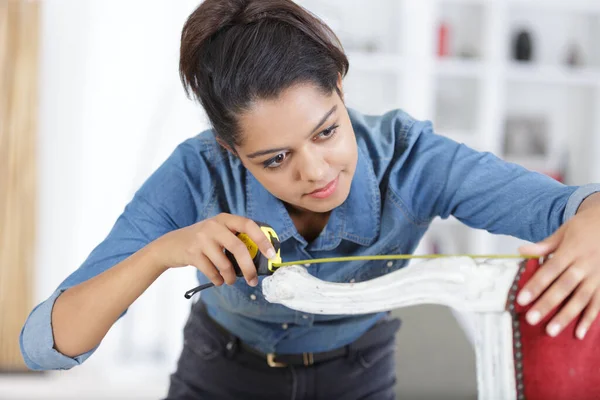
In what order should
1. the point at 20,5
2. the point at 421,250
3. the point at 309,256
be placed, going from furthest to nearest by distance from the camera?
1. the point at 421,250
2. the point at 20,5
3. the point at 309,256

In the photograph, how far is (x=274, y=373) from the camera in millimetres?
1284

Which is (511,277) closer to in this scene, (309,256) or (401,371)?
(309,256)

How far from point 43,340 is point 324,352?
1.81 feet

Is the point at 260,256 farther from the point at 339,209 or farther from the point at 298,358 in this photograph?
the point at 298,358

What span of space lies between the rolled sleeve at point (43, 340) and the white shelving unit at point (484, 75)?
9.08 ft

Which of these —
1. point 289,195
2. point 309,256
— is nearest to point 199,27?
point 289,195

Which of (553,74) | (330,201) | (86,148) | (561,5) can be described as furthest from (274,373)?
(561,5)

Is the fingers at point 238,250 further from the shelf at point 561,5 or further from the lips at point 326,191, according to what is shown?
the shelf at point 561,5

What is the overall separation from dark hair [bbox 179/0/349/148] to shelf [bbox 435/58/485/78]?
2.71m

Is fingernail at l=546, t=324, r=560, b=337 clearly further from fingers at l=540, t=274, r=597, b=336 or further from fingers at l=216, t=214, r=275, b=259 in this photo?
fingers at l=216, t=214, r=275, b=259

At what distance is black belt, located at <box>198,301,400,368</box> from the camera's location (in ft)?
4.17

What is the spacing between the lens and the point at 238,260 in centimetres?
88

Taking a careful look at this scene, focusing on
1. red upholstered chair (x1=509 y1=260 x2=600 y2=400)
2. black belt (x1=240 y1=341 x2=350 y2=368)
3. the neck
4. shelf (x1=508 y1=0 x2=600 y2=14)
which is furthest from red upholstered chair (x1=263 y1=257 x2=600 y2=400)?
shelf (x1=508 y1=0 x2=600 y2=14)

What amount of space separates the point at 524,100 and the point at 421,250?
45.5 inches
